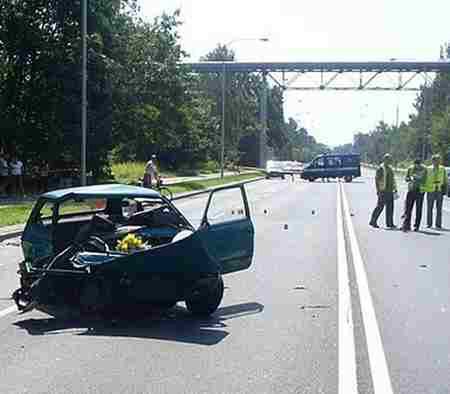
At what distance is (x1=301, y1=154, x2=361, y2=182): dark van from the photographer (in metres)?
68.6

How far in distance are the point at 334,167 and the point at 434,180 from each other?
155 ft

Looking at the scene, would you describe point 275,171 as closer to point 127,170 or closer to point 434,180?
point 127,170

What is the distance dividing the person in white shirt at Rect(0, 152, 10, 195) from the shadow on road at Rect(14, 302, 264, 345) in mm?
26059

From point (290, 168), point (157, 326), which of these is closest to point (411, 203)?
point (157, 326)

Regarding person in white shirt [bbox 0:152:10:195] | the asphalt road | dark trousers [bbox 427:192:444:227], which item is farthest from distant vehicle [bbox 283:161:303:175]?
the asphalt road

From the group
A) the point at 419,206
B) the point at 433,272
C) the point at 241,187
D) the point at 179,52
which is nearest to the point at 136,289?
the point at 241,187

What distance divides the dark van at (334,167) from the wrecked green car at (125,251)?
5815 centimetres

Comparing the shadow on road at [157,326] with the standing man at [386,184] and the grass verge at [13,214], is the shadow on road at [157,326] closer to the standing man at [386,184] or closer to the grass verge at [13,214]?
the grass verge at [13,214]

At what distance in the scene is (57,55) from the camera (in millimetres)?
35031

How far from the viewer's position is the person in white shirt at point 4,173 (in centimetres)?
3459

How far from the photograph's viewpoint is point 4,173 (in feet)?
117

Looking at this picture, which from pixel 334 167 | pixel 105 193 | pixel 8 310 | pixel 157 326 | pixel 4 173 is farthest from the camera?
pixel 334 167

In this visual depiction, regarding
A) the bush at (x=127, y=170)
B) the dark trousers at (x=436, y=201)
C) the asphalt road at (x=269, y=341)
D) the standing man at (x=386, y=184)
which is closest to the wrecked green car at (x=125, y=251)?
the asphalt road at (x=269, y=341)

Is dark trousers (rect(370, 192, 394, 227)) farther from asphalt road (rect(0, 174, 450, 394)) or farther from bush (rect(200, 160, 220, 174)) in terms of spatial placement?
bush (rect(200, 160, 220, 174))
